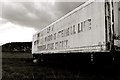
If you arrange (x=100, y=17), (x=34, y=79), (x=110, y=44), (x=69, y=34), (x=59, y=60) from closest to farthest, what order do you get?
(x=110, y=44) < (x=100, y=17) < (x=34, y=79) < (x=69, y=34) < (x=59, y=60)

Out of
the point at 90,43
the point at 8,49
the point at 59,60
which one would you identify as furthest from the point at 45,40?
the point at 8,49

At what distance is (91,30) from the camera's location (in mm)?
9922

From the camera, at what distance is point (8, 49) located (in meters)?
60.3

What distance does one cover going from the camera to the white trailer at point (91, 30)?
27.8ft

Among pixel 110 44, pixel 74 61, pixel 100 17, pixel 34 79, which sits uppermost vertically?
pixel 100 17

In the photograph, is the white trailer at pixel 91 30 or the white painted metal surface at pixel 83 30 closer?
the white trailer at pixel 91 30

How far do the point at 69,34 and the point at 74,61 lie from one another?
6.15 ft

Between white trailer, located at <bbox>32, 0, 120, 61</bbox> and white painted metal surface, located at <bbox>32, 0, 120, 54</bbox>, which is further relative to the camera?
white painted metal surface, located at <bbox>32, 0, 120, 54</bbox>

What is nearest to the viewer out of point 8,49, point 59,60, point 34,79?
point 34,79

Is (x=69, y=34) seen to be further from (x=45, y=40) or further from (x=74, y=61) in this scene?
(x=45, y=40)

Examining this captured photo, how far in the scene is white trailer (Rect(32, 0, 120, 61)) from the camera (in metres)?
8.46

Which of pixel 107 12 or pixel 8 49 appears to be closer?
pixel 107 12

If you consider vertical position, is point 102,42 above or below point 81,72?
above

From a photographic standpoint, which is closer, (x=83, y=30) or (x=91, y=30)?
(x=91, y=30)
